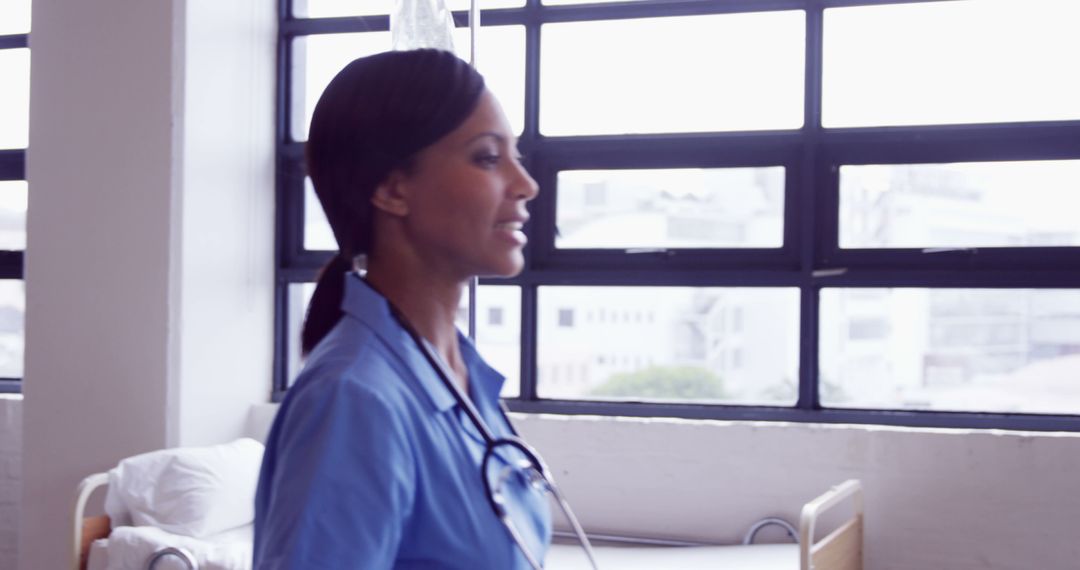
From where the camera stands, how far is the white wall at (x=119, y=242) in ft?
11.0

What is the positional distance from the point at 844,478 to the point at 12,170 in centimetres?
313

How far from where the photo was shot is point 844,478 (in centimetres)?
314

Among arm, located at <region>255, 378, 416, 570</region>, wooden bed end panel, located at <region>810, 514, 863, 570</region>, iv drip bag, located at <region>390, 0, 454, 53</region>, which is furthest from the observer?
wooden bed end panel, located at <region>810, 514, 863, 570</region>

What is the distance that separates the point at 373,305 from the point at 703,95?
8.81ft

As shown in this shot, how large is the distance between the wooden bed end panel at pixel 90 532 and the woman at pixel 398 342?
2.01 metres

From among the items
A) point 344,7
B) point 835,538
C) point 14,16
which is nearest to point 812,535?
point 835,538

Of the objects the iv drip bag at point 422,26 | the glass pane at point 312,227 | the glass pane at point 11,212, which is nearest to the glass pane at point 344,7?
the glass pane at point 312,227

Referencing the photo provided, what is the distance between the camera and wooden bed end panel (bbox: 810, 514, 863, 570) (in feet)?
8.41

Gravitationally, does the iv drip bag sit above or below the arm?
above

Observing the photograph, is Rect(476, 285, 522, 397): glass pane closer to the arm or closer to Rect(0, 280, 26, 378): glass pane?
Rect(0, 280, 26, 378): glass pane

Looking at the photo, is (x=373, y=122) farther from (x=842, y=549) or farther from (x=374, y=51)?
(x=374, y=51)

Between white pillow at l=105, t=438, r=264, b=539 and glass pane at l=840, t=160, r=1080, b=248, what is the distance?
193 centimetres

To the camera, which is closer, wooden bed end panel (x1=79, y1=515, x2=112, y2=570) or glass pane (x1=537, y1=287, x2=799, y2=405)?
wooden bed end panel (x1=79, y1=515, x2=112, y2=570)

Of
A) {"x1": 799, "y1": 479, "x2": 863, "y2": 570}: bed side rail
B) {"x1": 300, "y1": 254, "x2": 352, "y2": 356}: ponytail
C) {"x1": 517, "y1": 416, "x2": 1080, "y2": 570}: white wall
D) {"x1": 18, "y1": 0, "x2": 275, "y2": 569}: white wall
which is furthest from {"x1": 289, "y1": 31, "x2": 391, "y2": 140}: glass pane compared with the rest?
{"x1": 300, "y1": 254, "x2": 352, "y2": 356}: ponytail
